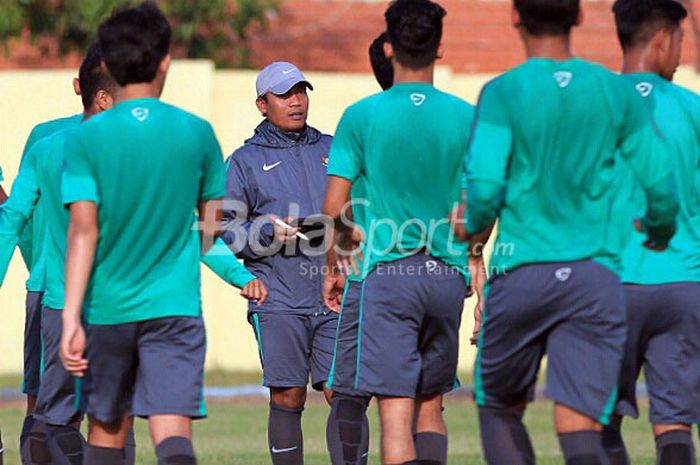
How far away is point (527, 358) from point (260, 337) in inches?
123

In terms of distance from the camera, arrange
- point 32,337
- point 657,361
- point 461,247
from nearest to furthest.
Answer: point 657,361 < point 461,247 < point 32,337

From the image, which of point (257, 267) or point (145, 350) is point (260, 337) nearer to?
point (257, 267)

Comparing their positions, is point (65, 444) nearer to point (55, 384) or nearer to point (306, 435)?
point (55, 384)

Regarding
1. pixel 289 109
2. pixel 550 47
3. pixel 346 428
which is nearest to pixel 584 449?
pixel 550 47

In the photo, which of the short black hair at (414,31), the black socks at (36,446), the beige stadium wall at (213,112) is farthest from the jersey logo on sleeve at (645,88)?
the beige stadium wall at (213,112)

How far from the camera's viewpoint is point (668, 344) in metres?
7.16

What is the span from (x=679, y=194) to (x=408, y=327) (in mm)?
1379

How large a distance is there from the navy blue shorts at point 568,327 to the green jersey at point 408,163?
1124 millimetres

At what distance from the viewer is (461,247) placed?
7.66 metres

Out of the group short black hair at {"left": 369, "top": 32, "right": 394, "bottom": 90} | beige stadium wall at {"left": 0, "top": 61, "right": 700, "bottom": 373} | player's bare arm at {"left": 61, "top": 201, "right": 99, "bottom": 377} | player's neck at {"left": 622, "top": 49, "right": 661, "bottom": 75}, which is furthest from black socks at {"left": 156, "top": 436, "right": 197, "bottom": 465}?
beige stadium wall at {"left": 0, "top": 61, "right": 700, "bottom": 373}

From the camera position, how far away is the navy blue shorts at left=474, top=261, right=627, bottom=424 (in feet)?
20.4

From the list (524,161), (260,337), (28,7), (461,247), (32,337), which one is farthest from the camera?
(28,7)

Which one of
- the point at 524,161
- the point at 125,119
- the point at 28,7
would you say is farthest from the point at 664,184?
the point at 28,7

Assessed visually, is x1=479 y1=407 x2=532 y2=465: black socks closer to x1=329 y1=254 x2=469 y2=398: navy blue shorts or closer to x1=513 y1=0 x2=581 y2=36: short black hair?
x1=329 y1=254 x2=469 y2=398: navy blue shorts
